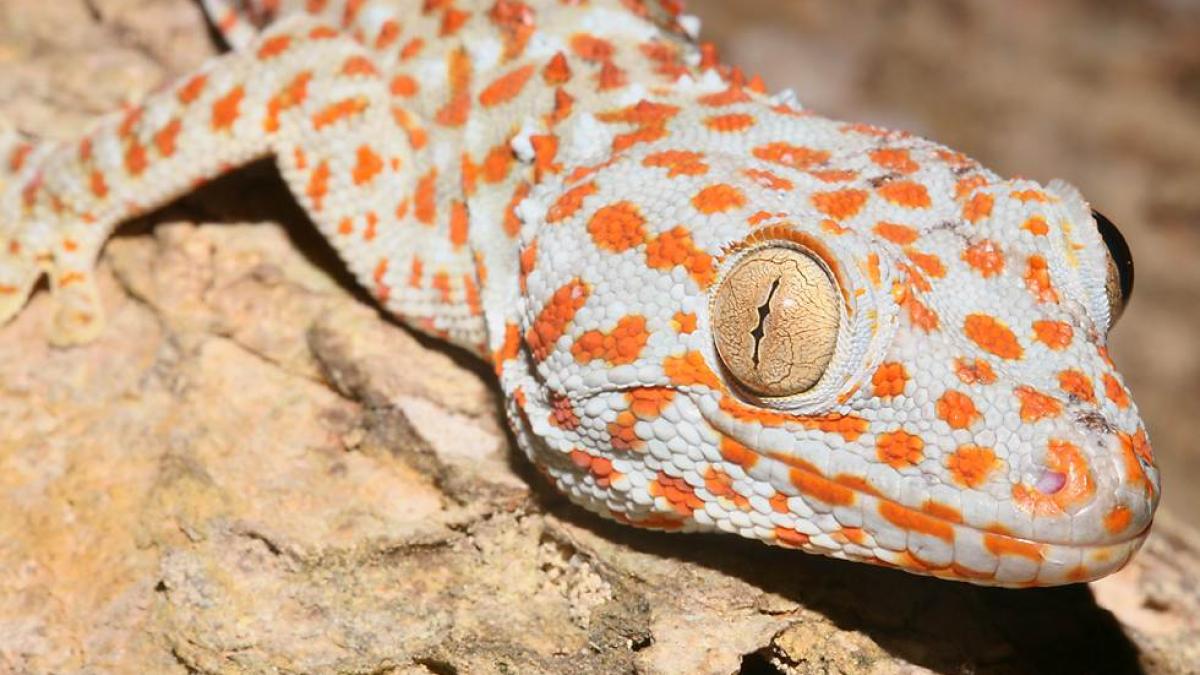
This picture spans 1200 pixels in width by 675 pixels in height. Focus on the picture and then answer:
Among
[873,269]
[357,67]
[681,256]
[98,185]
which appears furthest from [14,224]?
[873,269]

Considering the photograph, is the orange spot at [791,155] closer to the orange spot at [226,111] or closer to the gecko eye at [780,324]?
the gecko eye at [780,324]

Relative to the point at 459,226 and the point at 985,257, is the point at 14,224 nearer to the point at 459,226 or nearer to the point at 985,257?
the point at 459,226

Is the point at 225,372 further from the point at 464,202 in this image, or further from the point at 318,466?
the point at 464,202

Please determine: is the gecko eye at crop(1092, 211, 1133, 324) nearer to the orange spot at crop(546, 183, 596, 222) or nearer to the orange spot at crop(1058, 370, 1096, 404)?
the orange spot at crop(1058, 370, 1096, 404)

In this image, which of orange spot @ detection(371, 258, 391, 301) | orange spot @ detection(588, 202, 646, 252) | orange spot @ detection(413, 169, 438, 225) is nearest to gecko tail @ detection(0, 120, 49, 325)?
orange spot @ detection(371, 258, 391, 301)

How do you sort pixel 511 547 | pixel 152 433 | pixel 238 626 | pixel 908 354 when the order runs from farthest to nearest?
pixel 152 433
pixel 511 547
pixel 238 626
pixel 908 354

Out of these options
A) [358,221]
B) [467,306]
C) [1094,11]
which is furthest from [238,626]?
[1094,11]
